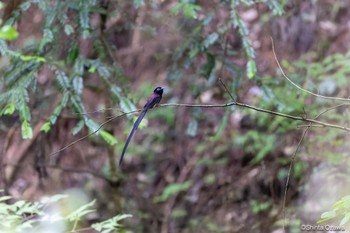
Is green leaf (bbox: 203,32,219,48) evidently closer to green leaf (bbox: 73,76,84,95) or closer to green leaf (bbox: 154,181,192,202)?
green leaf (bbox: 73,76,84,95)

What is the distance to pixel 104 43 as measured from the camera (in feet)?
14.4

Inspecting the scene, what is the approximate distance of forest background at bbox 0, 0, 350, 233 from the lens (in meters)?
4.03

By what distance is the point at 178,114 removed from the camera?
8.34 m

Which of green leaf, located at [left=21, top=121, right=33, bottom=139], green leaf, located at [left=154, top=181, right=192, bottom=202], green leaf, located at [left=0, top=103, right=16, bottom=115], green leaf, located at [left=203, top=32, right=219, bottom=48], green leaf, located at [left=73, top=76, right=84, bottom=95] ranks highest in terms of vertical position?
green leaf, located at [left=203, top=32, right=219, bottom=48]

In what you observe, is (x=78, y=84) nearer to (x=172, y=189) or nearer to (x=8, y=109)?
(x=8, y=109)

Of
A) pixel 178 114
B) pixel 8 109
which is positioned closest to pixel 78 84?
pixel 8 109

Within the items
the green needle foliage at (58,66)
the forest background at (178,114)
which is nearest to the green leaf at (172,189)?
the forest background at (178,114)

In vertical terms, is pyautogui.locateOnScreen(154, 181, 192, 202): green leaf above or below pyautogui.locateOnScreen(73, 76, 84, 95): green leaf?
below

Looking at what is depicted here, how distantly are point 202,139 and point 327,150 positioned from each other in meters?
2.41

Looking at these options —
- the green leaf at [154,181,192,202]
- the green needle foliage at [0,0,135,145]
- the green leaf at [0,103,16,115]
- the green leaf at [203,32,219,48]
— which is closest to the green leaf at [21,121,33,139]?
the green needle foliage at [0,0,135,145]

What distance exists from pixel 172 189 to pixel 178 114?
1.39 meters

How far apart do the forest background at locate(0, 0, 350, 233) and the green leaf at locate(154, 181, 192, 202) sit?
0.08 feet

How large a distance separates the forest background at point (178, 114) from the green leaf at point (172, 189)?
0.02m

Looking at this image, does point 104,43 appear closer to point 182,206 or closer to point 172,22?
point 172,22
